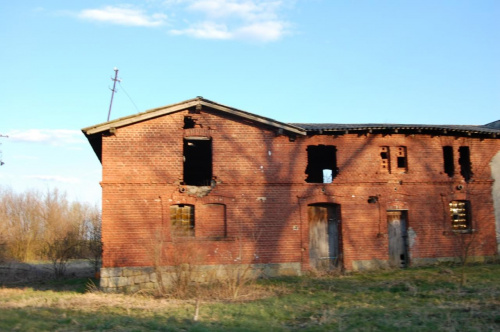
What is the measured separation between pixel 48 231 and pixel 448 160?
97.0 feet

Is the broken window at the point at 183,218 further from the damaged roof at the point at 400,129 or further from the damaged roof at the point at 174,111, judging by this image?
the damaged roof at the point at 400,129

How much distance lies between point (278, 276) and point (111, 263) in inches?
247

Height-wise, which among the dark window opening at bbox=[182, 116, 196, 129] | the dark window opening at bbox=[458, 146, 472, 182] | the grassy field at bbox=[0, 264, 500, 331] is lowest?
the grassy field at bbox=[0, 264, 500, 331]

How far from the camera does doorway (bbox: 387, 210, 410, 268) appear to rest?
1880 cm

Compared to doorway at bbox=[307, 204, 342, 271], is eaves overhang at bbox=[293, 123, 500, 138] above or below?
above

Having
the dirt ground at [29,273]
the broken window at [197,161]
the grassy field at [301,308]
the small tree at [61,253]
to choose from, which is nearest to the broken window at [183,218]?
the broken window at [197,161]

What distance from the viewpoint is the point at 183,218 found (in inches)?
691

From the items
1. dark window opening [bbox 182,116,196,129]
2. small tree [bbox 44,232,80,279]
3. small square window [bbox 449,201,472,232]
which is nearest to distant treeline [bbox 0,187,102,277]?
small tree [bbox 44,232,80,279]

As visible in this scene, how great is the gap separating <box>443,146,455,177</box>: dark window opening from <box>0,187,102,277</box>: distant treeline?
16.4 meters

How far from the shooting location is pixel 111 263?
1650 centimetres

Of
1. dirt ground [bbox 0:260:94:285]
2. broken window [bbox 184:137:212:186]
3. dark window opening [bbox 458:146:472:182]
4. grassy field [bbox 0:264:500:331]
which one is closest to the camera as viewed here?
grassy field [bbox 0:264:500:331]

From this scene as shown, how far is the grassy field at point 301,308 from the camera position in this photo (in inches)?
388

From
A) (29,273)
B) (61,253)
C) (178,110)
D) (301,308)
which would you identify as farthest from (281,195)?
(29,273)

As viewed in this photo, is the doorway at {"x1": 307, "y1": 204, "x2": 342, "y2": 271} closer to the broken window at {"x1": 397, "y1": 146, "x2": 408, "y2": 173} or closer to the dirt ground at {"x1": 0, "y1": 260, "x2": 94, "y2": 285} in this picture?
the broken window at {"x1": 397, "y1": 146, "x2": 408, "y2": 173}
